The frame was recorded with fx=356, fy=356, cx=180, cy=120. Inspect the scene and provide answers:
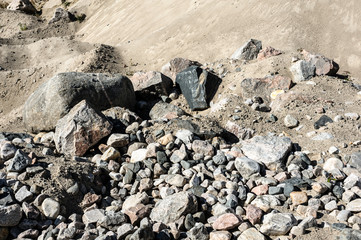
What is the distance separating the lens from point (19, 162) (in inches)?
161

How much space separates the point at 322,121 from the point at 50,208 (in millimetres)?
4053

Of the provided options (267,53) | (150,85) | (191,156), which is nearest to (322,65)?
(267,53)

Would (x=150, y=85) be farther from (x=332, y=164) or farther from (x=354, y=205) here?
(x=354, y=205)

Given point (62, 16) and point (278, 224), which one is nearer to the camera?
point (278, 224)

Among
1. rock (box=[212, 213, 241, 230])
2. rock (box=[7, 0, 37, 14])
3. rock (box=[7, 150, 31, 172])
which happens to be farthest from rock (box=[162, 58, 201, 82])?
rock (box=[7, 0, 37, 14])

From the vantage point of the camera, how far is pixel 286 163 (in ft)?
14.9

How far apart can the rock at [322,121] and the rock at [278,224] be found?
8.05 feet

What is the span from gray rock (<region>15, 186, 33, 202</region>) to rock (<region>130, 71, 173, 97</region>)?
3.74m

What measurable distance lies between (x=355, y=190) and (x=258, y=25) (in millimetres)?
6277

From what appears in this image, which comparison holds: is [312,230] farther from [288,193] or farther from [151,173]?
[151,173]

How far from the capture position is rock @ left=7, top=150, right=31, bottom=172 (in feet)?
13.2

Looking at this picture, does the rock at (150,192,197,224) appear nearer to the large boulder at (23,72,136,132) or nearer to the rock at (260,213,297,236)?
the rock at (260,213,297,236)

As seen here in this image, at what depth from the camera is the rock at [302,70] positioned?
686cm

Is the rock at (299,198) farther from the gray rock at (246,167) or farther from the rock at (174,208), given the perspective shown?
the rock at (174,208)
